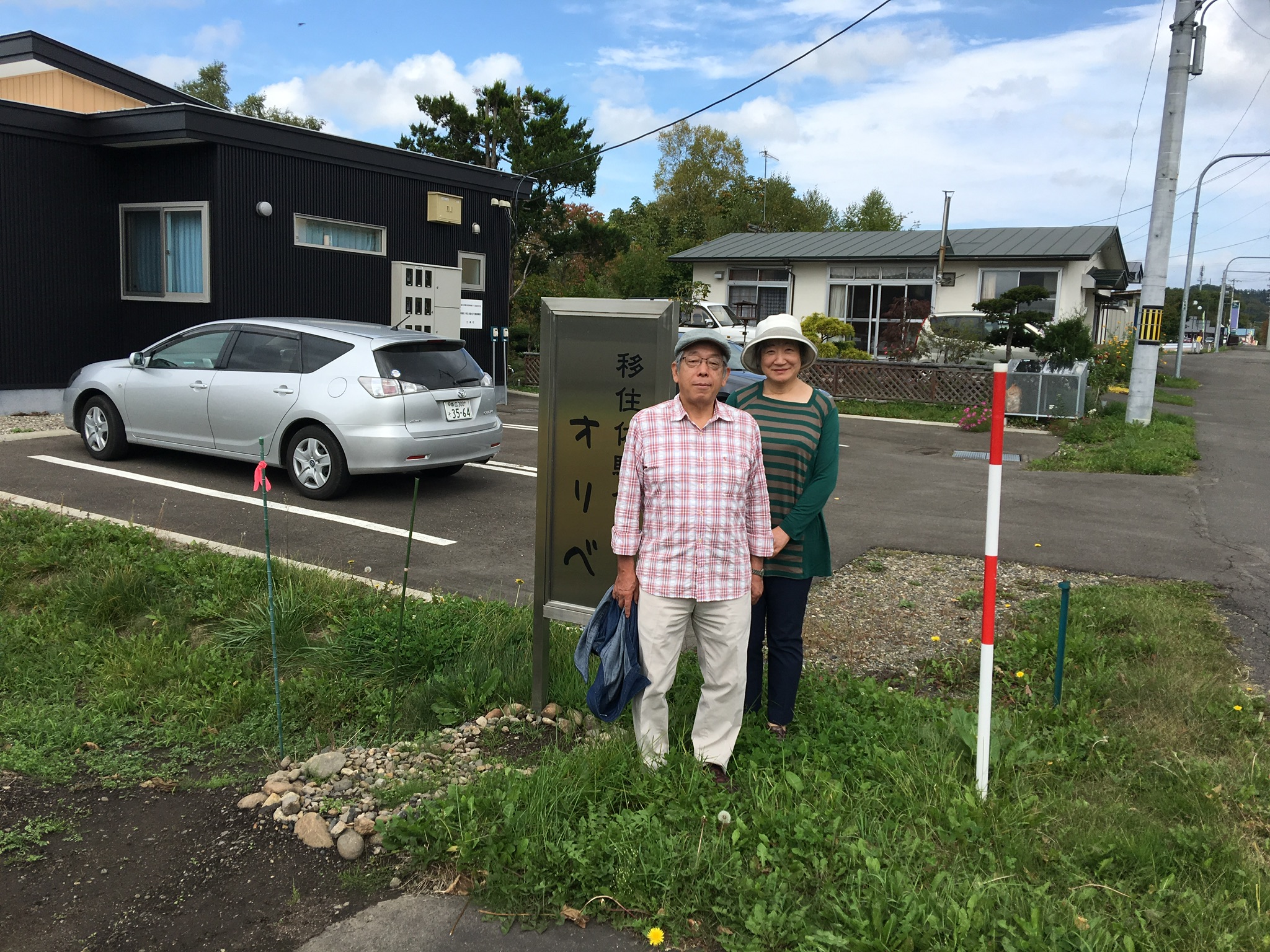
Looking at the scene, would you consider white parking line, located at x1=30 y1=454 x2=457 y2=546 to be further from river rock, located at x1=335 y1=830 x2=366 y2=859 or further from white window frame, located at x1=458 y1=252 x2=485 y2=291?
white window frame, located at x1=458 y1=252 x2=485 y2=291

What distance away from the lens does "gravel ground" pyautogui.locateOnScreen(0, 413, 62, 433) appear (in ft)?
39.6

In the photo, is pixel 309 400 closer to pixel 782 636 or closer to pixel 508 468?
pixel 508 468

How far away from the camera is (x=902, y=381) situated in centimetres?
2022

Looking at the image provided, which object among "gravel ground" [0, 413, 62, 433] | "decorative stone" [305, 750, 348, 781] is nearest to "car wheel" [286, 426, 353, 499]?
"decorative stone" [305, 750, 348, 781]

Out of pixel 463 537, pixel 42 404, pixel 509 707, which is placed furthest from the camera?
pixel 42 404

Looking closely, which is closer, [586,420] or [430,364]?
[586,420]

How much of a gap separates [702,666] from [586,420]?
3.65ft

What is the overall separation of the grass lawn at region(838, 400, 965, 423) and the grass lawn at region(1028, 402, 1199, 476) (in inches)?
99.7

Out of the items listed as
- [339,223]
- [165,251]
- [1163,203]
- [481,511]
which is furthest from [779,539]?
[1163,203]

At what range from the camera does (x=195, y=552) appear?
654cm

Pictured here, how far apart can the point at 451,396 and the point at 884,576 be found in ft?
13.2

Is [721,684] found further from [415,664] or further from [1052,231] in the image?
[1052,231]

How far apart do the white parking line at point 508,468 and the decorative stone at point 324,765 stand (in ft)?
21.6

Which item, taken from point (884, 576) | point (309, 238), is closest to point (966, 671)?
point (884, 576)
